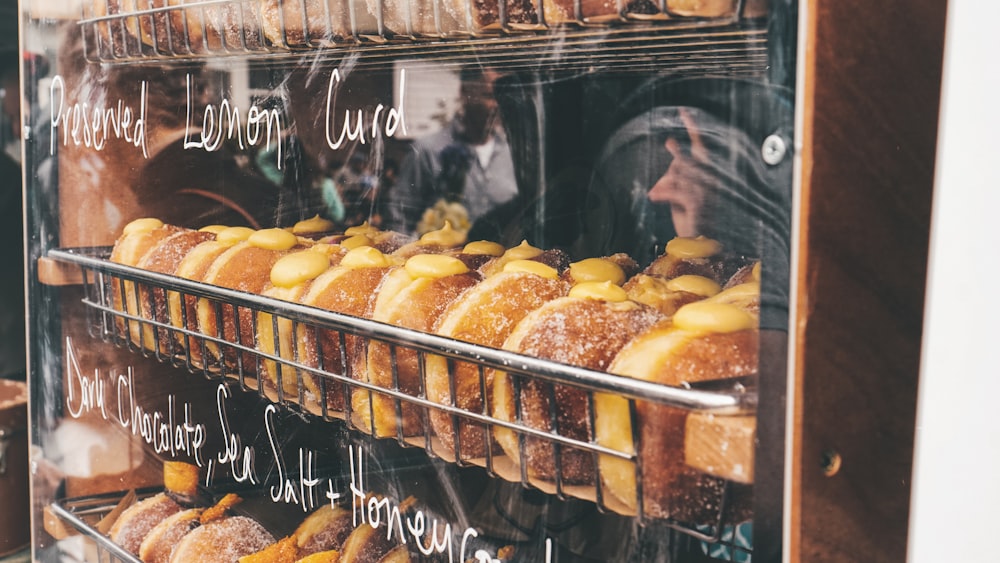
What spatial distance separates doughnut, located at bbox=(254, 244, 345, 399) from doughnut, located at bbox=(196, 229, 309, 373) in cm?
6

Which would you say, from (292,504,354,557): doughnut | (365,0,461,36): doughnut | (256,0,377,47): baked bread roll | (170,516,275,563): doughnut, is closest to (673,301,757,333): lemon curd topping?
(365,0,461,36): doughnut

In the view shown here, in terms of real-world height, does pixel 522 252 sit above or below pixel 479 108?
below

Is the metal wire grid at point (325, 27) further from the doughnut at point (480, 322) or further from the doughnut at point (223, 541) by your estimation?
the doughnut at point (223, 541)

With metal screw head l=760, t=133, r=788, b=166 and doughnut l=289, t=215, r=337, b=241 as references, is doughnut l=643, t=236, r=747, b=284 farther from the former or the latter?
doughnut l=289, t=215, r=337, b=241

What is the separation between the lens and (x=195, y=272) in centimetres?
141

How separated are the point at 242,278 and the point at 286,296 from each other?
0.45 feet

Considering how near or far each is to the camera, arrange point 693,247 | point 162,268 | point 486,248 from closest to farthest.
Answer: point 693,247 → point 486,248 → point 162,268

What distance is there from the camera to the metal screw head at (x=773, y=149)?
0.68m

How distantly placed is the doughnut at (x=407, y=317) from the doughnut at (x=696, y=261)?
248 millimetres

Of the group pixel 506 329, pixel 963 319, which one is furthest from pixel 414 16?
pixel 963 319

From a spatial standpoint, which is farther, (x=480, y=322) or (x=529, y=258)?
(x=529, y=258)

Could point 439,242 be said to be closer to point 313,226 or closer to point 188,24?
point 313,226

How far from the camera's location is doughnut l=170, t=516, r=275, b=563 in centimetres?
144

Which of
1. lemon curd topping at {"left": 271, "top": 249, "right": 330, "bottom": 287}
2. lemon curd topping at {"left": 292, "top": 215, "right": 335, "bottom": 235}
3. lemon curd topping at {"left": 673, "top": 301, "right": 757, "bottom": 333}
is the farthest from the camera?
lemon curd topping at {"left": 292, "top": 215, "right": 335, "bottom": 235}
